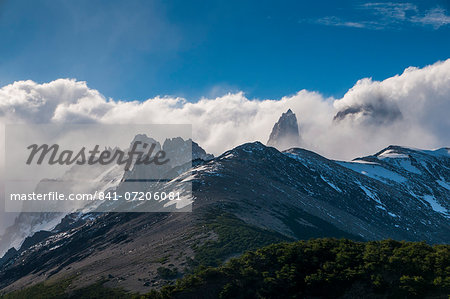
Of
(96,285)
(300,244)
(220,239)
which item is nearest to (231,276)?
(300,244)

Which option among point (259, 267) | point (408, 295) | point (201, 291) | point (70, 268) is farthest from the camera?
point (70, 268)

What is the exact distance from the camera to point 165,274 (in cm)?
12962

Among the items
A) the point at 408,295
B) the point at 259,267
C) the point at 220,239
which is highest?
the point at 220,239

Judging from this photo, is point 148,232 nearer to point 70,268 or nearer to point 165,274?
point 70,268

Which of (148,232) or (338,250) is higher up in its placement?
(148,232)

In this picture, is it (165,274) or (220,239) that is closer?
(165,274)

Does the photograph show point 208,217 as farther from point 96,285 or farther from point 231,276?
point 231,276

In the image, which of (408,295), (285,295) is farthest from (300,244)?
(408,295)

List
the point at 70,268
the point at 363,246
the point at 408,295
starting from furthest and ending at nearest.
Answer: the point at 70,268, the point at 363,246, the point at 408,295

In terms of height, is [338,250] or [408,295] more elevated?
[338,250]

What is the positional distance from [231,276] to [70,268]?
120514 mm

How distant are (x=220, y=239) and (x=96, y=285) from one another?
4693cm

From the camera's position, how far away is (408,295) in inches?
2955

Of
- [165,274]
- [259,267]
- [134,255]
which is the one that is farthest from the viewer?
[134,255]
